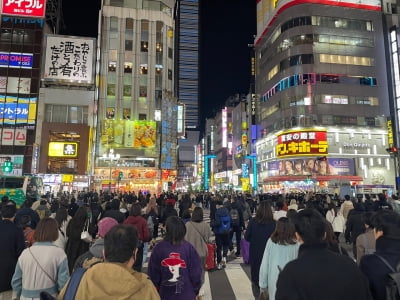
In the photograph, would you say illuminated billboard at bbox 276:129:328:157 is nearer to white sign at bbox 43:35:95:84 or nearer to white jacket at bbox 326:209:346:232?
white sign at bbox 43:35:95:84

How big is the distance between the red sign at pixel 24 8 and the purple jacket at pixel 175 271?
53557mm

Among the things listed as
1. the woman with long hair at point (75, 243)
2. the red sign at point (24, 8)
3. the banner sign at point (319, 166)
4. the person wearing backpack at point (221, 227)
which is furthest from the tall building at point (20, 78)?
the woman with long hair at point (75, 243)

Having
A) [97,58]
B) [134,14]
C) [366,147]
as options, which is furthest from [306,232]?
[134,14]

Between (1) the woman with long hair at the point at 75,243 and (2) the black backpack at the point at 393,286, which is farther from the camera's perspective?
(1) the woman with long hair at the point at 75,243

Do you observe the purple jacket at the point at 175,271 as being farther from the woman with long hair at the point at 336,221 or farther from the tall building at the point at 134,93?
the tall building at the point at 134,93

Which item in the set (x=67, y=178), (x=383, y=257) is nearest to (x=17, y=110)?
(x=67, y=178)

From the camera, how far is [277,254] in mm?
Answer: 4078

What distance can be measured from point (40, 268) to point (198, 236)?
309cm

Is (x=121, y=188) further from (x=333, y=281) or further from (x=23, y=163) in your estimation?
(x=333, y=281)

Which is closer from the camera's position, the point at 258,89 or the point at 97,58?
the point at 97,58

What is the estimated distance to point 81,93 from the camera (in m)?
50.4

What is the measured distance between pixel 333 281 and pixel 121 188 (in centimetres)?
5243

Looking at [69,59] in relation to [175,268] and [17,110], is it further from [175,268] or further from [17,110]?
[175,268]

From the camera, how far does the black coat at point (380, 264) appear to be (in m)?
2.59
